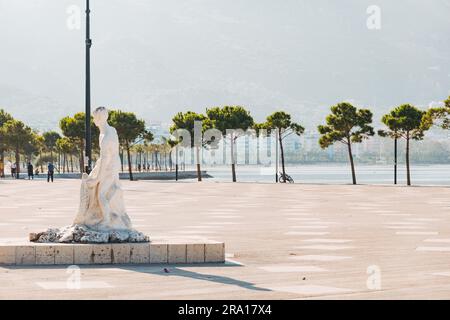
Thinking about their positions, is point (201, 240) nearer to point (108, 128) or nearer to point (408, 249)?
point (108, 128)

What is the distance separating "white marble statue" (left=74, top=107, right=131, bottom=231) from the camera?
1341cm

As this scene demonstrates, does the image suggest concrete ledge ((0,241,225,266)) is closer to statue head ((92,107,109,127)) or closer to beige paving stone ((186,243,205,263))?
beige paving stone ((186,243,205,263))

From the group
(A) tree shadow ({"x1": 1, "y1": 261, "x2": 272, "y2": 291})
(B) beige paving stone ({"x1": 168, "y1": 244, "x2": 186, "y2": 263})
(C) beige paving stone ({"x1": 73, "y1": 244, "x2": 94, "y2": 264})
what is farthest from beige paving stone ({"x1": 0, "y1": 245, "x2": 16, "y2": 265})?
(B) beige paving stone ({"x1": 168, "y1": 244, "x2": 186, "y2": 263})

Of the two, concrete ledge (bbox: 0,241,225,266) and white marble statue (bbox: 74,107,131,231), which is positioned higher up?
white marble statue (bbox: 74,107,131,231)

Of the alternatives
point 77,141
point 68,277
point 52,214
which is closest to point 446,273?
point 68,277

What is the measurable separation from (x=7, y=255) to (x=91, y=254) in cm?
115

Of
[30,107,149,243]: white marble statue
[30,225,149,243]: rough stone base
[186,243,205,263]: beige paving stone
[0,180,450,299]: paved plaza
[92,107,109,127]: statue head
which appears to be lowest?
[0,180,450,299]: paved plaza

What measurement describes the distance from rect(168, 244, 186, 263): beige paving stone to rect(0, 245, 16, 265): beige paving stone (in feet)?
7.01

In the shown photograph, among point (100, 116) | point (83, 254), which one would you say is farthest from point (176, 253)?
point (100, 116)

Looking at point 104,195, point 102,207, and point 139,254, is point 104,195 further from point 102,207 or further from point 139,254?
point 139,254

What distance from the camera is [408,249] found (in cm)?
1532

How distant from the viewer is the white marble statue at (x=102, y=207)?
13359 millimetres

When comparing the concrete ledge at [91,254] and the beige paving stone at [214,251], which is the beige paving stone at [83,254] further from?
the beige paving stone at [214,251]
